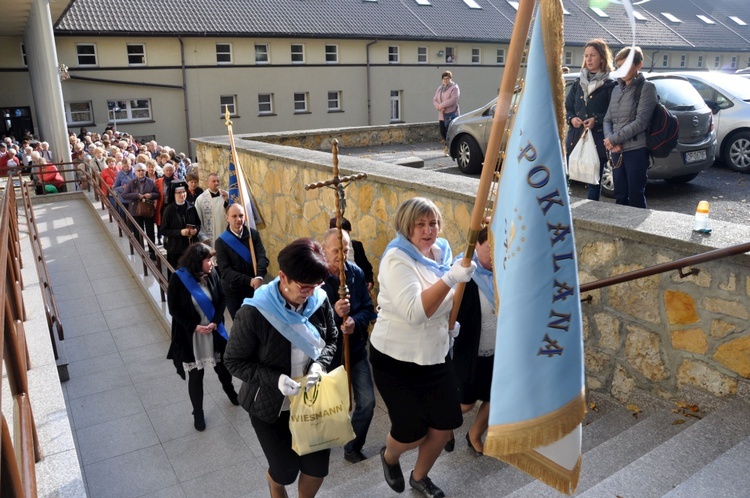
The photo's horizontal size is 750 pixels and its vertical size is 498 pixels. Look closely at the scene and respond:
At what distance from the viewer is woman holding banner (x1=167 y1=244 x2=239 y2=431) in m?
5.50

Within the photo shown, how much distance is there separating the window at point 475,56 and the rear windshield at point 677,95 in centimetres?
3129

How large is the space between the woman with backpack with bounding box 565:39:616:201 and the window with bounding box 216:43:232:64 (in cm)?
2792

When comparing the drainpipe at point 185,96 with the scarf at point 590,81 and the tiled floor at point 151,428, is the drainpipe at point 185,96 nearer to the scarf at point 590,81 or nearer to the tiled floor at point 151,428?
the tiled floor at point 151,428

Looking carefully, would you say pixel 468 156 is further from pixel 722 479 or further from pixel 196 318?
pixel 722 479

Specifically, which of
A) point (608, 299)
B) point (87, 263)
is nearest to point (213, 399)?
point (608, 299)

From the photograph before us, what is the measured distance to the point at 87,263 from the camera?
1084cm

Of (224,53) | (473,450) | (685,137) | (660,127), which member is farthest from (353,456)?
(224,53)

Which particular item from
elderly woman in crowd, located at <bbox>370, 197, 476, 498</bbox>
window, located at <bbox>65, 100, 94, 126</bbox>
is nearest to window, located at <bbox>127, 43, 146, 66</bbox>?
window, located at <bbox>65, 100, 94, 126</bbox>

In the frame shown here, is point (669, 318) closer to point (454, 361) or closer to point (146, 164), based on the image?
point (454, 361)

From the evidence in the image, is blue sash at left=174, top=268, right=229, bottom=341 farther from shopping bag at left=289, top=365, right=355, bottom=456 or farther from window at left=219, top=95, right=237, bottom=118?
A: window at left=219, top=95, right=237, bottom=118

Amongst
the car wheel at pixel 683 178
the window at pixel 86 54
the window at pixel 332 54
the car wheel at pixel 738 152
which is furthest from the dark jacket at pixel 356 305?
the window at pixel 332 54

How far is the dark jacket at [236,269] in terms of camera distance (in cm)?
637

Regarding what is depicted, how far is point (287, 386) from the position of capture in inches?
133

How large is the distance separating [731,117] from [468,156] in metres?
3.96
